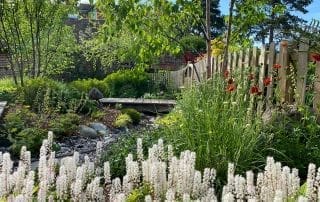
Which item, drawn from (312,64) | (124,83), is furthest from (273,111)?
(124,83)

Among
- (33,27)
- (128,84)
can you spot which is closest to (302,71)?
(33,27)

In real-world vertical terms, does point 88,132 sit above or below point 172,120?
below

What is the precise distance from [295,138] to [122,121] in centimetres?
458

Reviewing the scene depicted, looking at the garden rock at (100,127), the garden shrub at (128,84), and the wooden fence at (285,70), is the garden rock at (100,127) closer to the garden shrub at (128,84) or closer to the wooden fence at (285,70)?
the wooden fence at (285,70)

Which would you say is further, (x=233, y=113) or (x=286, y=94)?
(x=286, y=94)

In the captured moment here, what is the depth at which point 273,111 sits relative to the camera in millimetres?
5730

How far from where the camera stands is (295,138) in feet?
17.7

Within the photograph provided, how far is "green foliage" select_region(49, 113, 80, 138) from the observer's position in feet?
24.7

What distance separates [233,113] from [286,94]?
1717mm

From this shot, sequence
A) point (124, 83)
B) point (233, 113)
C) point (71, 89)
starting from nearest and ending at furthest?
point (233, 113) → point (71, 89) → point (124, 83)

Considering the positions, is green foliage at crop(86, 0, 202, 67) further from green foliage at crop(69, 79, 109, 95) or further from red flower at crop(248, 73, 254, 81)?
green foliage at crop(69, 79, 109, 95)

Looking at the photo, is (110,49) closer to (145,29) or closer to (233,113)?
(145,29)

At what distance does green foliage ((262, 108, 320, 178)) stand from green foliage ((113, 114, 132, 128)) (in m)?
4.04

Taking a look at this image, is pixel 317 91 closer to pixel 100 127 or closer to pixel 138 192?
pixel 100 127
